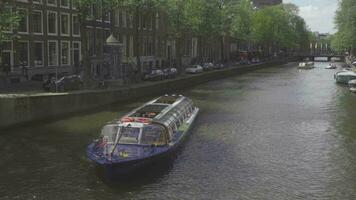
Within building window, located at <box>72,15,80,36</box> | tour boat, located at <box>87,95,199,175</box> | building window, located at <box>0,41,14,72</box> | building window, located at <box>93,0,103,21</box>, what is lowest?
tour boat, located at <box>87,95,199,175</box>

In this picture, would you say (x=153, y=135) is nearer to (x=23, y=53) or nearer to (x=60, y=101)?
(x=60, y=101)

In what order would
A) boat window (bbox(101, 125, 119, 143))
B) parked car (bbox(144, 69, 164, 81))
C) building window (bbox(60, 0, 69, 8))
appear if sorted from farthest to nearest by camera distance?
parked car (bbox(144, 69, 164, 81))
building window (bbox(60, 0, 69, 8))
boat window (bbox(101, 125, 119, 143))

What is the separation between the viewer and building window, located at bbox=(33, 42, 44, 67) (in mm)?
64875

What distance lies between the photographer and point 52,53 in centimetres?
6844

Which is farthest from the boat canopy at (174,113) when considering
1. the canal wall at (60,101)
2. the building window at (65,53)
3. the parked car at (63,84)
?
the building window at (65,53)

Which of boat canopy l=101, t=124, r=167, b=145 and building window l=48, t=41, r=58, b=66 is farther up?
building window l=48, t=41, r=58, b=66

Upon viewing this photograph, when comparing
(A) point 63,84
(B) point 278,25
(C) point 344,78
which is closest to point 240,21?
(C) point 344,78

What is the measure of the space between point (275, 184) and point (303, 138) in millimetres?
12194

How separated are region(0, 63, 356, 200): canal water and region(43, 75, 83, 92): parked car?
3742 mm

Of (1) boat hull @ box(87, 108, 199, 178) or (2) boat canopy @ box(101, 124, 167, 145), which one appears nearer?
(1) boat hull @ box(87, 108, 199, 178)

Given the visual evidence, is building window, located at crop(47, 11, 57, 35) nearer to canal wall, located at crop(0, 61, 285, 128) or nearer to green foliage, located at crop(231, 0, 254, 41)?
canal wall, located at crop(0, 61, 285, 128)

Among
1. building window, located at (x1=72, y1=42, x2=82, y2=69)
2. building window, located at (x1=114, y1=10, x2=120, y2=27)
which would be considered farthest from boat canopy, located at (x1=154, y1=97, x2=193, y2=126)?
building window, located at (x1=114, y1=10, x2=120, y2=27)

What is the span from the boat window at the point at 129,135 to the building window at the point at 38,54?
38.2 meters

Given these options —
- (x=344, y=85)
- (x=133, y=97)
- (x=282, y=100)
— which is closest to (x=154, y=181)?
(x=133, y=97)
